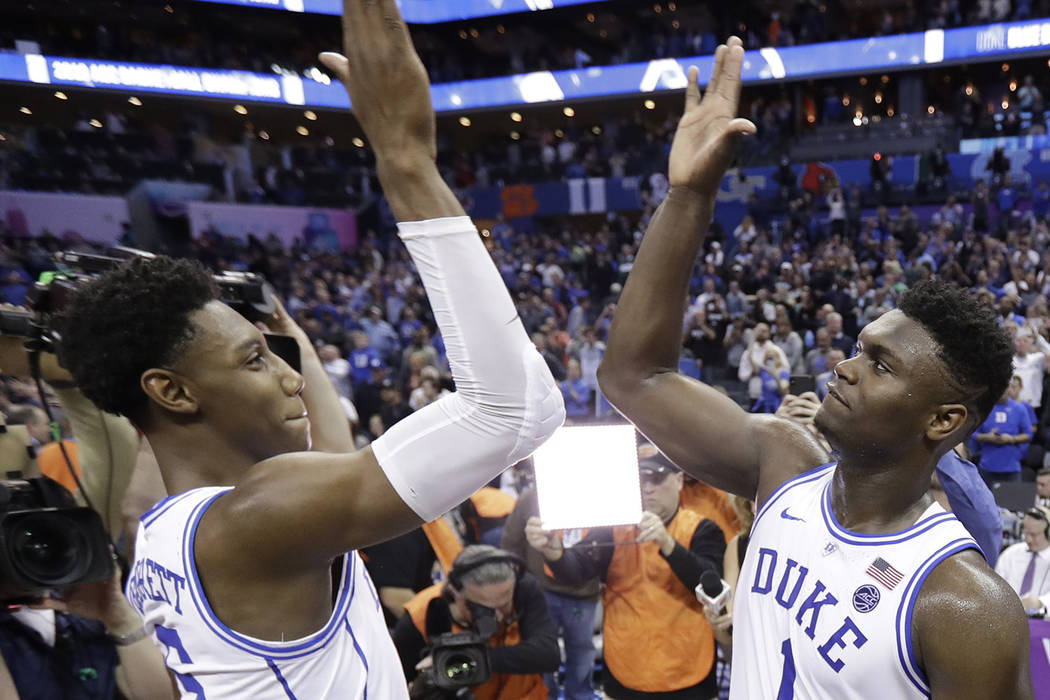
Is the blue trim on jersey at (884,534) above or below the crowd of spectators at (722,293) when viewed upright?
above

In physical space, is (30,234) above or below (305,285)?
above

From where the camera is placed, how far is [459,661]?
9.91 feet

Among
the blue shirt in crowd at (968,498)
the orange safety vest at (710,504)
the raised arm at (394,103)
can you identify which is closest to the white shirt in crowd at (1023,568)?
the orange safety vest at (710,504)

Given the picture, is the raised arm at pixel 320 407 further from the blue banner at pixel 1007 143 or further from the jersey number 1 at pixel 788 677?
the blue banner at pixel 1007 143

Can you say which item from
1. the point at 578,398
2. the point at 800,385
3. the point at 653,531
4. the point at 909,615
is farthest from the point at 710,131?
the point at 578,398

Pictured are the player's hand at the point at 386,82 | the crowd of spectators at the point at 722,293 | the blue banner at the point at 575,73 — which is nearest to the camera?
the player's hand at the point at 386,82

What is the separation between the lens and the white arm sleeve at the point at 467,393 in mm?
1183

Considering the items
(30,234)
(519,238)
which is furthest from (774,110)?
(30,234)

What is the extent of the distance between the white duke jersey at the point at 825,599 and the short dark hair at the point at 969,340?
0.86 feet

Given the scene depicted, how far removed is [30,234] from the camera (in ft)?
54.7

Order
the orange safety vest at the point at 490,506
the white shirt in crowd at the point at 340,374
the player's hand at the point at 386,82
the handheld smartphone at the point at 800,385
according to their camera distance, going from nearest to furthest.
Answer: the player's hand at the point at 386,82 → the handheld smartphone at the point at 800,385 → the orange safety vest at the point at 490,506 → the white shirt in crowd at the point at 340,374

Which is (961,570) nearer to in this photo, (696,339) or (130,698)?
(130,698)

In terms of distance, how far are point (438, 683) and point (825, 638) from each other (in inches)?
63.8

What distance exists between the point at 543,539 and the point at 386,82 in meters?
2.89
